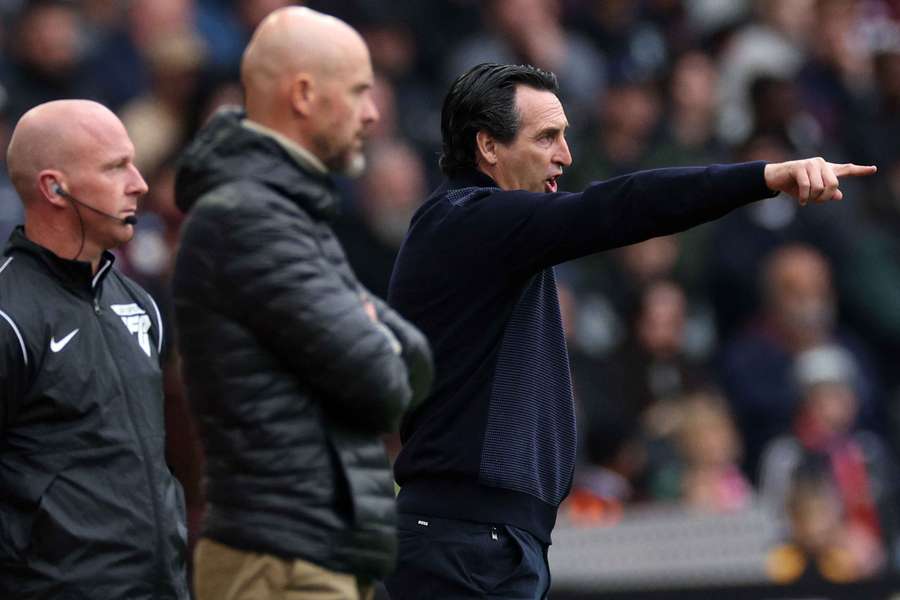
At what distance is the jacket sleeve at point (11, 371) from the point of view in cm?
433

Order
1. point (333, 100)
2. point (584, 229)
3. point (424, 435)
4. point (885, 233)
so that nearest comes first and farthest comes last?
1. point (333, 100)
2. point (584, 229)
3. point (424, 435)
4. point (885, 233)

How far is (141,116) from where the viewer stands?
9.48 metres

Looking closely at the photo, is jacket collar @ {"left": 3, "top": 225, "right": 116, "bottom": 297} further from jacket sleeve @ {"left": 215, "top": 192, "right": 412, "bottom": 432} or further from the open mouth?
the open mouth

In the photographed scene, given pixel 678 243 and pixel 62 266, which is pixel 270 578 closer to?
pixel 62 266

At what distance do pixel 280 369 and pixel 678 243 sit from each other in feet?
24.7

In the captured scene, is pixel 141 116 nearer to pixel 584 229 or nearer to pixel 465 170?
pixel 465 170

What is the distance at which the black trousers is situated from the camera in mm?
4531

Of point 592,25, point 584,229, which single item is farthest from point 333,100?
point 592,25

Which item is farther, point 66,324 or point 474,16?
point 474,16

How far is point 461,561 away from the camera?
4.53 meters

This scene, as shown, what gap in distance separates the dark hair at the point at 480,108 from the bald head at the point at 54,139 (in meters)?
0.91

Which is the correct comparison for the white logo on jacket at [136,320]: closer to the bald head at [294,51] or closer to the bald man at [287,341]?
the bald man at [287,341]

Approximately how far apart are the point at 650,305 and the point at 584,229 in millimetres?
5758

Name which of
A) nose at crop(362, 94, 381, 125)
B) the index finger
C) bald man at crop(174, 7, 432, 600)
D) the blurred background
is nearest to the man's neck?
bald man at crop(174, 7, 432, 600)
